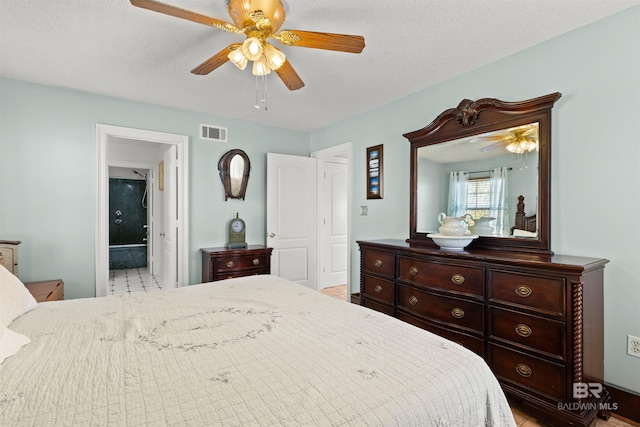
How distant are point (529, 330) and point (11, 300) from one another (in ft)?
9.03

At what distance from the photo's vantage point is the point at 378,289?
2932mm

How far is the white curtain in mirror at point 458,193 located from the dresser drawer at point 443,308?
2.53 ft

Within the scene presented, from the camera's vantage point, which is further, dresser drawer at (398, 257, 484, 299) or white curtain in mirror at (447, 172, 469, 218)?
white curtain in mirror at (447, 172, 469, 218)

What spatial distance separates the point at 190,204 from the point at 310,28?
2.59 metres

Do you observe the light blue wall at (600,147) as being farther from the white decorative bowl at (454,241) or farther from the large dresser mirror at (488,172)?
the white decorative bowl at (454,241)

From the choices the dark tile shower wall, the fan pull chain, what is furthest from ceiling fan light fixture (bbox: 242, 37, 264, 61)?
the dark tile shower wall

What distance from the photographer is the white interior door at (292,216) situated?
4.33 m

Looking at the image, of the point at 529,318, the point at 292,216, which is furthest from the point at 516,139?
the point at 292,216

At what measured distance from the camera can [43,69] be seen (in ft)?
8.95

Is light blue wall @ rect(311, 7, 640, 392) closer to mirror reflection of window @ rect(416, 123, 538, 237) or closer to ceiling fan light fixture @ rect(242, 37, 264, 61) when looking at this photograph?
mirror reflection of window @ rect(416, 123, 538, 237)

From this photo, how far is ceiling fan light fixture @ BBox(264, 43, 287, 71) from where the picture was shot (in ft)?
5.91

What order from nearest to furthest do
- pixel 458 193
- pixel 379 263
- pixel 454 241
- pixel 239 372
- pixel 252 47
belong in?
pixel 239 372, pixel 252 47, pixel 454 241, pixel 458 193, pixel 379 263

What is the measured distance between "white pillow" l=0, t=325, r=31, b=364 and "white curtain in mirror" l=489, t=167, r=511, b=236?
284 cm

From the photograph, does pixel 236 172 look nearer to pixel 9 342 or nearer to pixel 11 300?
pixel 11 300
